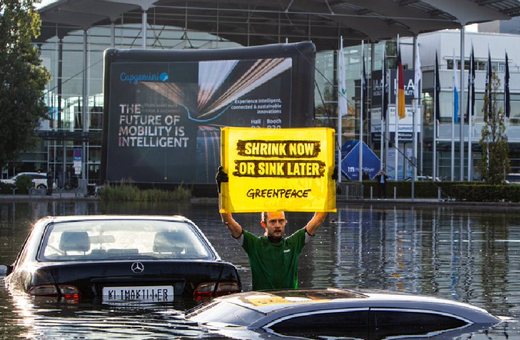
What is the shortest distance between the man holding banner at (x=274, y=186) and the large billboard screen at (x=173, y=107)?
4360 cm

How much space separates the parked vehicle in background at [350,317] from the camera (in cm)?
634

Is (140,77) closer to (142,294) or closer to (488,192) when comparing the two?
(488,192)

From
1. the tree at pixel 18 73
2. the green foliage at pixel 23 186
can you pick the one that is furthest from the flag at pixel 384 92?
the green foliage at pixel 23 186

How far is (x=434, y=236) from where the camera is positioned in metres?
26.5

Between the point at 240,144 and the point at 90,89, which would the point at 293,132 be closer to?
the point at 240,144

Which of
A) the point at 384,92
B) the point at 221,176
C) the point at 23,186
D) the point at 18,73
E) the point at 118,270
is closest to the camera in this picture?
the point at 221,176

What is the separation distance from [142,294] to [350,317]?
12.0 ft

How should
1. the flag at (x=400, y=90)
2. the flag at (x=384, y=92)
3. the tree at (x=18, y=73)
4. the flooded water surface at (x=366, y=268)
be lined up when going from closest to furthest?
the flooded water surface at (x=366, y=268), the tree at (x=18, y=73), the flag at (x=400, y=90), the flag at (x=384, y=92)

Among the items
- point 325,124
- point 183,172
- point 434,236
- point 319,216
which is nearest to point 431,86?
point 325,124

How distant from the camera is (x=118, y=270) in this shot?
959 cm

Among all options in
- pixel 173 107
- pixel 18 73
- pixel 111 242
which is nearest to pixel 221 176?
pixel 111 242

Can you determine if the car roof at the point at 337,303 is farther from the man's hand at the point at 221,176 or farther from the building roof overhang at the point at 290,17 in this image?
the building roof overhang at the point at 290,17

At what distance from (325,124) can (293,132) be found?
67.3 metres

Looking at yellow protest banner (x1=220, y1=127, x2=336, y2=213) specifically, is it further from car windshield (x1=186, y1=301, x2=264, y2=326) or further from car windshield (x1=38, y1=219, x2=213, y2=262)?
car windshield (x1=186, y1=301, x2=264, y2=326)
